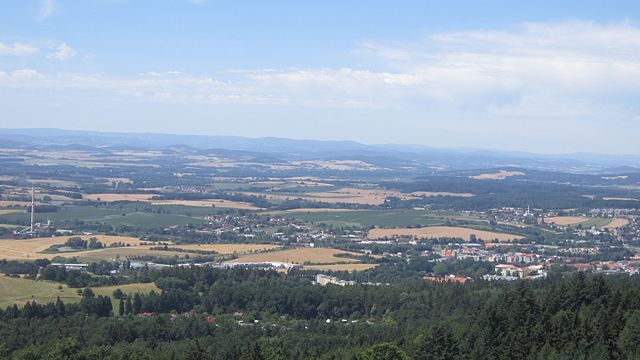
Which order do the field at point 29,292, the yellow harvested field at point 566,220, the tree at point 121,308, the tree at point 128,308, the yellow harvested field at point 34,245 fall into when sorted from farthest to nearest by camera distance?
the yellow harvested field at point 566,220
the yellow harvested field at point 34,245
the field at point 29,292
the tree at point 128,308
the tree at point 121,308

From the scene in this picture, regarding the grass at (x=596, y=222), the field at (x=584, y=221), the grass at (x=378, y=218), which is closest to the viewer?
the grass at (x=596, y=222)

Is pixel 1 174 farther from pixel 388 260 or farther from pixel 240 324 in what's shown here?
pixel 240 324

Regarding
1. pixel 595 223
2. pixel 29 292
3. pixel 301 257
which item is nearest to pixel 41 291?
pixel 29 292

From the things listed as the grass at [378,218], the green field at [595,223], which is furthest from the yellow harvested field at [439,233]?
the green field at [595,223]

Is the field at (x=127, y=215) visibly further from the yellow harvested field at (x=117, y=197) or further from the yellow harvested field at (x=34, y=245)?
the yellow harvested field at (x=34, y=245)

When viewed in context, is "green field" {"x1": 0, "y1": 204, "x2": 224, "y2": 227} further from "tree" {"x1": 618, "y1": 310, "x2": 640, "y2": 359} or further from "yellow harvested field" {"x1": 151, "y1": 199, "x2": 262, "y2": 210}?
"tree" {"x1": 618, "y1": 310, "x2": 640, "y2": 359}

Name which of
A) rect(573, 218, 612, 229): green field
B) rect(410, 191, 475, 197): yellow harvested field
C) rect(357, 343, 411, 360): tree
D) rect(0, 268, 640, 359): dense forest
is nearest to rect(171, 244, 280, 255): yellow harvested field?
rect(0, 268, 640, 359): dense forest
